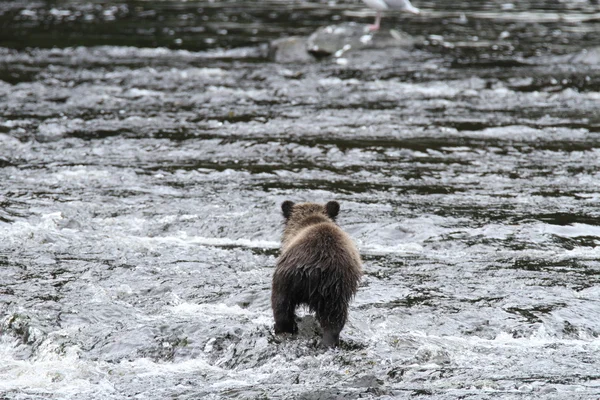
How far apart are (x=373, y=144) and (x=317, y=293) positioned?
6.47 metres

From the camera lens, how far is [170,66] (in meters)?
17.4

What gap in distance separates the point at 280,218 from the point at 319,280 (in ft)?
10.4

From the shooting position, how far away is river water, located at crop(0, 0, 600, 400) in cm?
545

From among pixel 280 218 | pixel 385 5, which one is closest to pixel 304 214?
pixel 280 218

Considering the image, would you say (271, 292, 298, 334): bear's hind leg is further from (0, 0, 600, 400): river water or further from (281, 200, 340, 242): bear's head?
(281, 200, 340, 242): bear's head

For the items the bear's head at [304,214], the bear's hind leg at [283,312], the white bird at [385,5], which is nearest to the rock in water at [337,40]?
the white bird at [385,5]

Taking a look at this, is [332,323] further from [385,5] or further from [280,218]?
[385,5]

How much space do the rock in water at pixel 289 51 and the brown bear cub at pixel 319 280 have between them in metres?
12.4

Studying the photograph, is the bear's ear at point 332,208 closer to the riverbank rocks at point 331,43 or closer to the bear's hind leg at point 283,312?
the bear's hind leg at point 283,312

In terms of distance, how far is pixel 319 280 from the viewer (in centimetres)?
552

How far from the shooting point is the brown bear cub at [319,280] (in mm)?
5516

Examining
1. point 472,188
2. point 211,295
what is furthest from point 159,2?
point 211,295

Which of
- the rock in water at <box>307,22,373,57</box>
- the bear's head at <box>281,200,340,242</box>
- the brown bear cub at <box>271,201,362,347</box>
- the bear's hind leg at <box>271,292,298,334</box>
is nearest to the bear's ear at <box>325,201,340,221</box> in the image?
the bear's head at <box>281,200,340,242</box>

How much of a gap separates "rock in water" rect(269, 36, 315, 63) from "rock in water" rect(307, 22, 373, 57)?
7.0 inches
